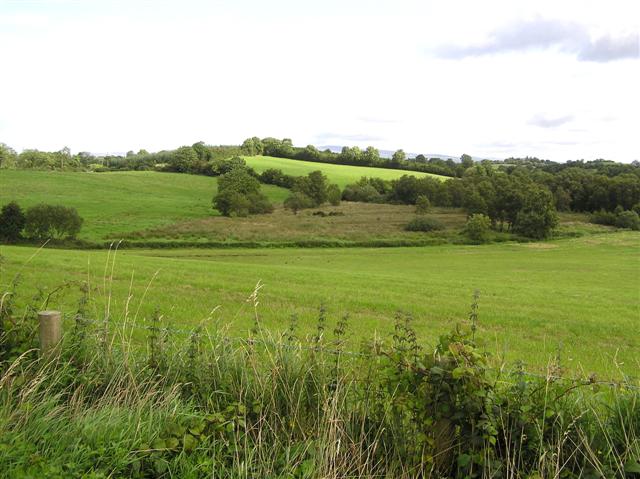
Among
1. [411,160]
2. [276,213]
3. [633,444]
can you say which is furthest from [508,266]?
[411,160]

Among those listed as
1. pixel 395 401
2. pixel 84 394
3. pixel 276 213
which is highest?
pixel 395 401

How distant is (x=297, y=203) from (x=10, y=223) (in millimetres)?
48641

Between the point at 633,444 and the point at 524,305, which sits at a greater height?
the point at 633,444

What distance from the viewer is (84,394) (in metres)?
5.77

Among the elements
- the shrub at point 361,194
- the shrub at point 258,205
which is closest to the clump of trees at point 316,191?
the shrub at point 258,205

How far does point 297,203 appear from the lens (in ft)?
319

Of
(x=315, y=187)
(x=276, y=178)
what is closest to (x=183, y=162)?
(x=276, y=178)

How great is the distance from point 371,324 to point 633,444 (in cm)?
1009

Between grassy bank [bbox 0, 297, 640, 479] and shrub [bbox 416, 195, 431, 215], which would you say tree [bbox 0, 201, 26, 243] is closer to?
grassy bank [bbox 0, 297, 640, 479]

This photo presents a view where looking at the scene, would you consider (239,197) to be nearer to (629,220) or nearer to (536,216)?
(536,216)

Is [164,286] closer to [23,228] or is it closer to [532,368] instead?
[532,368]

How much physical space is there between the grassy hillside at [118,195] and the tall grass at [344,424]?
209 ft

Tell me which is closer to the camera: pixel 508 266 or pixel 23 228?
pixel 508 266

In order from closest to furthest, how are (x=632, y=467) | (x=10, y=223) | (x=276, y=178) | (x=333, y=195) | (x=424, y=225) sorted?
(x=632, y=467) < (x=10, y=223) < (x=424, y=225) < (x=333, y=195) < (x=276, y=178)
